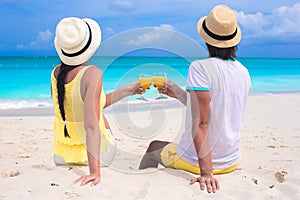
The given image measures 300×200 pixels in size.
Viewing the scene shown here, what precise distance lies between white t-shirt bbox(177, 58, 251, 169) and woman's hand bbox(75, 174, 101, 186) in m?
0.67

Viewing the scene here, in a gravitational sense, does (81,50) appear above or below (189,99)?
above

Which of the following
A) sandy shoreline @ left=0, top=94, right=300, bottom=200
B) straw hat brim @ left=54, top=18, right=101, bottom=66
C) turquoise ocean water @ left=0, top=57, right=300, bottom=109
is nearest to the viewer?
sandy shoreline @ left=0, top=94, right=300, bottom=200

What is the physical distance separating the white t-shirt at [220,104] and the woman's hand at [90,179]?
672mm

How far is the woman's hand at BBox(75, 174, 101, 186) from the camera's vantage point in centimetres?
267

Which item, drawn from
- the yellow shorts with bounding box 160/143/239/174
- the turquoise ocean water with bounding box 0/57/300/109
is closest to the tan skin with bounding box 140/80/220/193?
the yellow shorts with bounding box 160/143/239/174

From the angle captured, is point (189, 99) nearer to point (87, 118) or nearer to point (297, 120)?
point (87, 118)

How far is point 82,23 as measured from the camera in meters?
2.85

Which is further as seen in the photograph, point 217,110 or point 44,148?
point 44,148

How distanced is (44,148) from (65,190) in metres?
2.75

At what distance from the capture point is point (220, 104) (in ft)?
9.04

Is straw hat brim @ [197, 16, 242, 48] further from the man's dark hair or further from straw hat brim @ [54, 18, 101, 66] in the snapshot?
straw hat brim @ [54, 18, 101, 66]

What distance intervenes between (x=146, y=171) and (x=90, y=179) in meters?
0.60

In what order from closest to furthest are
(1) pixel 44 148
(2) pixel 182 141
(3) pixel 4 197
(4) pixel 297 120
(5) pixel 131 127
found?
(3) pixel 4 197 → (2) pixel 182 141 → (1) pixel 44 148 → (5) pixel 131 127 → (4) pixel 297 120

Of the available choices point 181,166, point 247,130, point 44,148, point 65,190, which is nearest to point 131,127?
point 44,148
